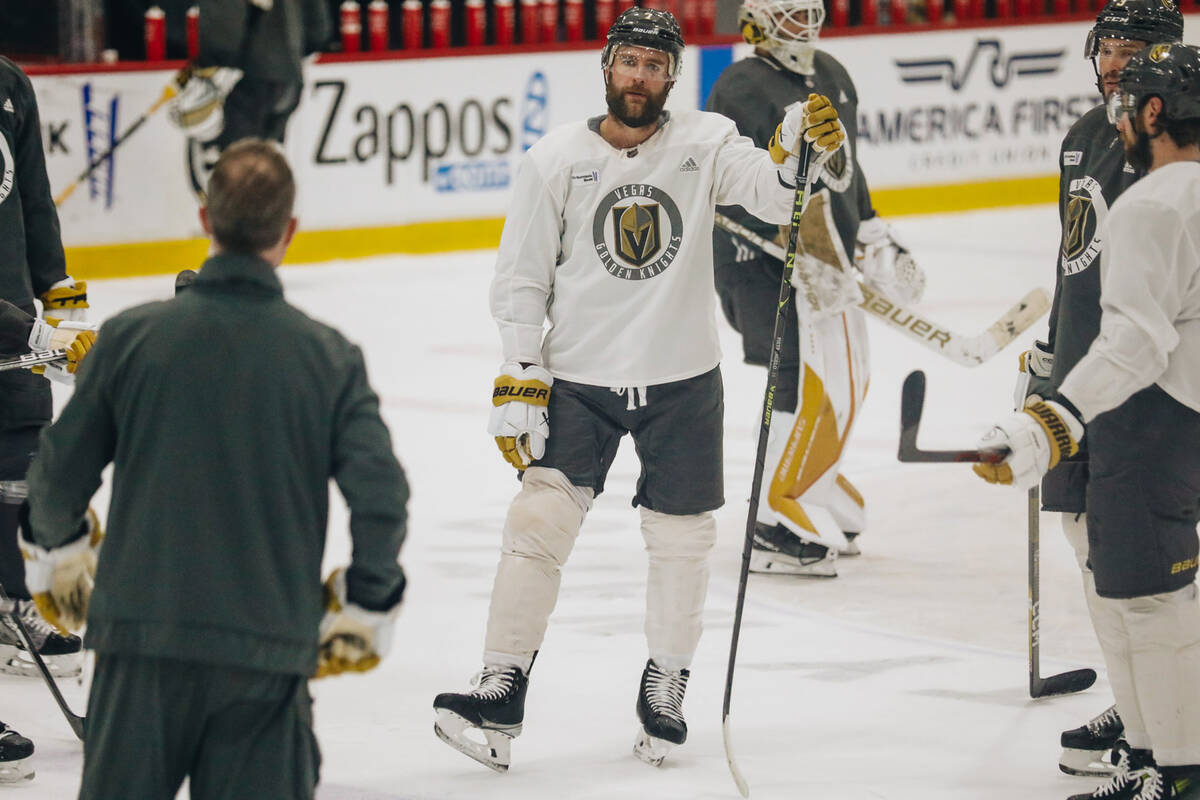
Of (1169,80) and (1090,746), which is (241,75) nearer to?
(1090,746)

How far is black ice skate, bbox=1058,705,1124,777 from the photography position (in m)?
3.74

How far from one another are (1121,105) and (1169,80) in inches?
4.5

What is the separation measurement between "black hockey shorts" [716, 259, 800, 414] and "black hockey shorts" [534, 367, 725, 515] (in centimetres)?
146

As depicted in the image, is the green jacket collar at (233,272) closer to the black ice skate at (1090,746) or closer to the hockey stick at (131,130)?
the black ice skate at (1090,746)

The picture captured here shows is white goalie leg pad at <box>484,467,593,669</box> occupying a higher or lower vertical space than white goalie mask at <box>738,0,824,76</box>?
lower

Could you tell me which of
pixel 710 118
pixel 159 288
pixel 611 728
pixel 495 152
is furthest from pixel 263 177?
pixel 495 152

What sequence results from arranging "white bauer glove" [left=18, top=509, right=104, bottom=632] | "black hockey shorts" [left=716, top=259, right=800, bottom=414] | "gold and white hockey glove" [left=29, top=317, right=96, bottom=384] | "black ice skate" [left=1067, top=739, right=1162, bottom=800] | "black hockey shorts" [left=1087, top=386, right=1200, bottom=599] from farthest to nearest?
"black hockey shorts" [left=716, top=259, right=800, bottom=414]
"gold and white hockey glove" [left=29, top=317, right=96, bottom=384]
"black ice skate" [left=1067, top=739, right=1162, bottom=800]
"black hockey shorts" [left=1087, top=386, right=1200, bottom=599]
"white bauer glove" [left=18, top=509, right=104, bottom=632]

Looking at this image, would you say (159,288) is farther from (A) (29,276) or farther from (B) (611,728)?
(B) (611,728)

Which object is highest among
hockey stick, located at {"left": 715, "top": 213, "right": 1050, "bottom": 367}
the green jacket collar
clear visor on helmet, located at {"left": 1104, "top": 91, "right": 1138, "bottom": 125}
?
clear visor on helmet, located at {"left": 1104, "top": 91, "right": 1138, "bottom": 125}

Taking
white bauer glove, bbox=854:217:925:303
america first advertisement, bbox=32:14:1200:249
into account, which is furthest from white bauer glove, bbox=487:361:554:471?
america first advertisement, bbox=32:14:1200:249

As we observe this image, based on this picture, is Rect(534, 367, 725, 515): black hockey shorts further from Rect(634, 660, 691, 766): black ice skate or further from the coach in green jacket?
the coach in green jacket

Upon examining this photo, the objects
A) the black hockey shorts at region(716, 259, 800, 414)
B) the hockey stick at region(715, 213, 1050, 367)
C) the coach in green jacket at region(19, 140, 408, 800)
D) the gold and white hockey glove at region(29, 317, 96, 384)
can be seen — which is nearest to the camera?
the coach in green jacket at region(19, 140, 408, 800)

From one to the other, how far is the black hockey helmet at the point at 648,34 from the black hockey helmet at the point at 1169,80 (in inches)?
39.3

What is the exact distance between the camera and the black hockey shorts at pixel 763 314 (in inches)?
209
